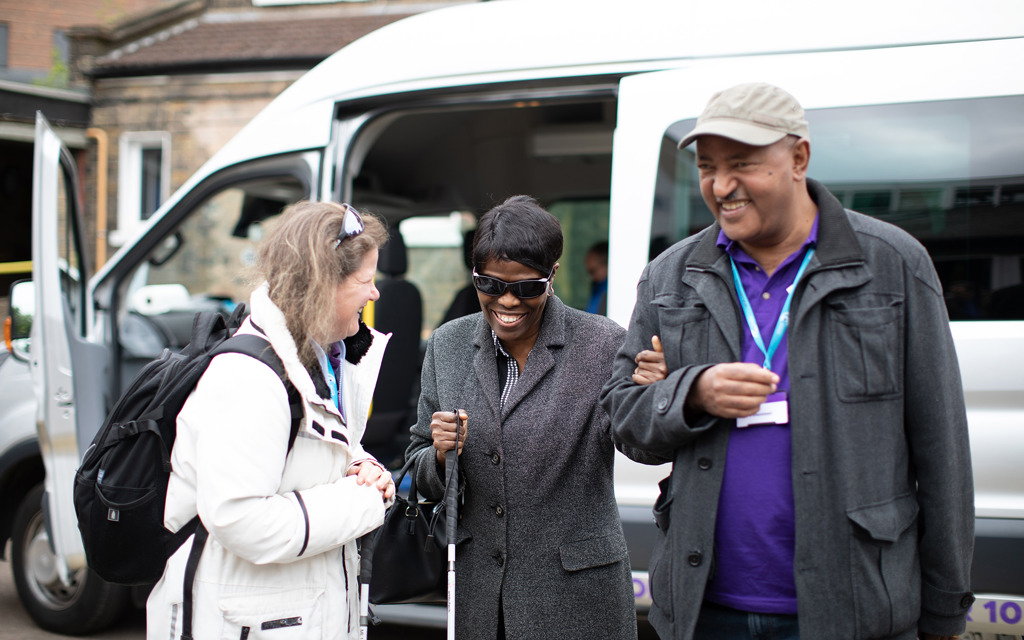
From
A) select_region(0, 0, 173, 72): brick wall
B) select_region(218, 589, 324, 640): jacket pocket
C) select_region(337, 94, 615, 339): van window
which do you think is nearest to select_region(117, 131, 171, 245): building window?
select_region(337, 94, 615, 339): van window

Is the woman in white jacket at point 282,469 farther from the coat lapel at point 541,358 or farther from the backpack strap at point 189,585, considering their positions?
the coat lapel at point 541,358

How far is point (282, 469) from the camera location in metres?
1.76

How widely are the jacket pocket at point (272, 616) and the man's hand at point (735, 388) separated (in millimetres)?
935

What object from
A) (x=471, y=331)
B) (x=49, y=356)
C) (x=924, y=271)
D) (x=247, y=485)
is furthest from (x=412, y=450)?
(x=49, y=356)

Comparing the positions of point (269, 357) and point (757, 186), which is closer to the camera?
point (757, 186)

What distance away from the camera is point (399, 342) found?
197 inches

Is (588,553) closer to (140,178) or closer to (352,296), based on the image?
(352,296)

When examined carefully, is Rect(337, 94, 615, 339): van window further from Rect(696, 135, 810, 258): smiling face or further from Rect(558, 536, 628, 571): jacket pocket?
→ Rect(696, 135, 810, 258): smiling face

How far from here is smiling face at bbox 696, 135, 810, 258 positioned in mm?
1670

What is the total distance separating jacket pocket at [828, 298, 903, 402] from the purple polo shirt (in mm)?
100

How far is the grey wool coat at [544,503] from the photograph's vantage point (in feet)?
6.96

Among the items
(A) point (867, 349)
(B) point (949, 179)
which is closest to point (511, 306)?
(A) point (867, 349)

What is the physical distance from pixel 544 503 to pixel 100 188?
14801mm

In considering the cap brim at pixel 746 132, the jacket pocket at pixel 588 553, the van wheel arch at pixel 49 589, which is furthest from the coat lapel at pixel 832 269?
the van wheel arch at pixel 49 589
